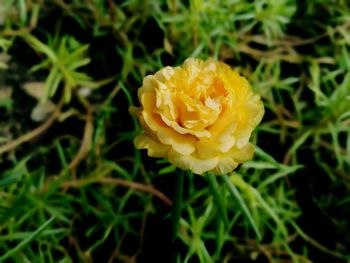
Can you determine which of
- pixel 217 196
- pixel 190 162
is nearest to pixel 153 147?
pixel 190 162

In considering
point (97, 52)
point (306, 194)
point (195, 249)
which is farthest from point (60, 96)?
point (306, 194)

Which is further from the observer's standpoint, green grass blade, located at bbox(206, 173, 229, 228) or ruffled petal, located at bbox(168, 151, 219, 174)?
green grass blade, located at bbox(206, 173, 229, 228)

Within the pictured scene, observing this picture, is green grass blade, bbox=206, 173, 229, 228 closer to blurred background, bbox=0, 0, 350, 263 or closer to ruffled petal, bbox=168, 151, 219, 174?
blurred background, bbox=0, 0, 350, 263

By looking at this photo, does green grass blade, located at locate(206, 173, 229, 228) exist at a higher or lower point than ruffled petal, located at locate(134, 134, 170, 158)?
lower

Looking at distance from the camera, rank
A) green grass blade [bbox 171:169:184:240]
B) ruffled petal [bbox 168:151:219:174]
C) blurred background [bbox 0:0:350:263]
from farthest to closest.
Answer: blurred background [bbox 0:0:350:263]
green grass blade [bbox 171:169:184:240]
ruffled petal [bbox 168:151:219:174]

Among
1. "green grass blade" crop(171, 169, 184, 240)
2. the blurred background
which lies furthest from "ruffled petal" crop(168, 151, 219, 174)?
the blurred background

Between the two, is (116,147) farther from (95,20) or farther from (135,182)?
(95,20)

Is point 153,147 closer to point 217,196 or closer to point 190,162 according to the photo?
point 190,162
